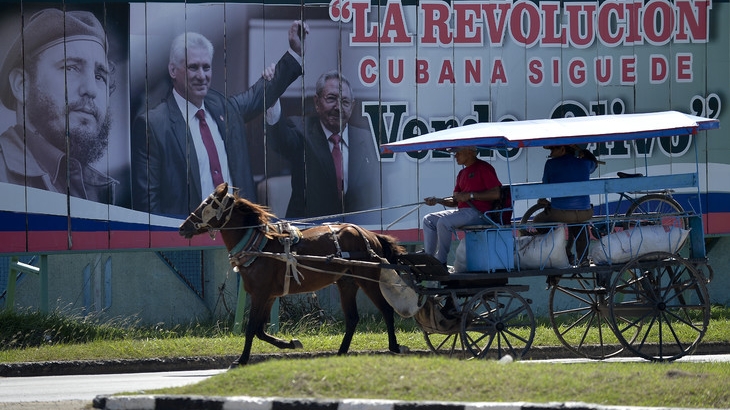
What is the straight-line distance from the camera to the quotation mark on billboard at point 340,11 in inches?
705

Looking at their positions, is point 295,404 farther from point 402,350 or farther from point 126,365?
point 126,365

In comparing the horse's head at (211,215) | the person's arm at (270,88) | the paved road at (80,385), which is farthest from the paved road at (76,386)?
the person's arm at (270,88)

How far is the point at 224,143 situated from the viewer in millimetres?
17625

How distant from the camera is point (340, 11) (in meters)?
17.9

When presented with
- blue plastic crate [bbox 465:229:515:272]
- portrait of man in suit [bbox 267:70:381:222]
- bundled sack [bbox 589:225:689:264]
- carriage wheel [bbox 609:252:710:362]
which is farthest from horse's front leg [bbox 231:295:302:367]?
portrait of man in suit [bbox 267:70:381:222]

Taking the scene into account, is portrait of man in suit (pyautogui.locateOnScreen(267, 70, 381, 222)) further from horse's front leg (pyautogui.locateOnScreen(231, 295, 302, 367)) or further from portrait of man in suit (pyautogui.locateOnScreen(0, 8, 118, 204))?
horse's front leg (pyautogui.locateOnScreen(231, 295, 302, 367))

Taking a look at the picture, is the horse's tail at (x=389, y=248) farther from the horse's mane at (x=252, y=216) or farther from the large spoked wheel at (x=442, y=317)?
the horse's mane at (x=252, y=216)

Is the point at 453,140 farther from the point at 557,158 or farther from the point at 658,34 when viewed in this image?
the point at 658,34

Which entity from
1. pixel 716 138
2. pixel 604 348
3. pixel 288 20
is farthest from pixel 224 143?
pixel 716 138

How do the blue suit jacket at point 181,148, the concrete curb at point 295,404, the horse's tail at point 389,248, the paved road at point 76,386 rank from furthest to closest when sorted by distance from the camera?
the blue suit jacket at point 181,148
the horse's tail at point 389,248
the paved road at point 76,386
the concrete curb at point 295,404

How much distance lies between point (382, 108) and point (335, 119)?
0.73 meters

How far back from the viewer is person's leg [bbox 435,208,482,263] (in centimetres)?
1301

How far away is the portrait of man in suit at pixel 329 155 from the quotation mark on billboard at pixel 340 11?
82 cm

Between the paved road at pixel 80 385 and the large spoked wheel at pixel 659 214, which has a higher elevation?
the large spoked wheel at pixel 659 214
